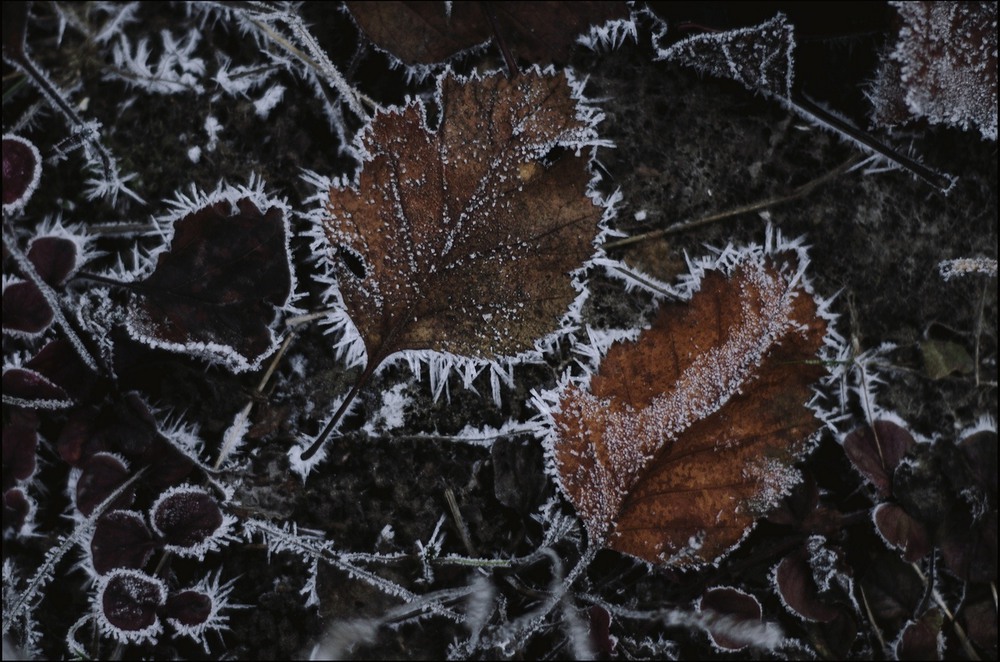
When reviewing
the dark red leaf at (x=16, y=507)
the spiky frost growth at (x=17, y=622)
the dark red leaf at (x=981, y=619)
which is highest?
the dark red leaf at (x=981, y=619)

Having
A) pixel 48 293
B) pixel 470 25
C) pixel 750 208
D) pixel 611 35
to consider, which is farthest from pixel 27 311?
pixel 750 208

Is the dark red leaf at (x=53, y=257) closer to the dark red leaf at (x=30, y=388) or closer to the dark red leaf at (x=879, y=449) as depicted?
the dark red leaf at (x=30, y=388)

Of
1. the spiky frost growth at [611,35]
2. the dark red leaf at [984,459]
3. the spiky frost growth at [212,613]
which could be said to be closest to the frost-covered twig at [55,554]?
the spiky frost growth at [212,613]

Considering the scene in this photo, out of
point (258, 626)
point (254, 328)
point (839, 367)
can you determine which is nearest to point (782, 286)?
point (839, 367)

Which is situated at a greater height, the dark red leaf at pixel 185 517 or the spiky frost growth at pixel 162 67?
the spiky frost growth at pixel 162 67

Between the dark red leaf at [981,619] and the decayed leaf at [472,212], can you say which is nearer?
the decayed leaf at [472,212]

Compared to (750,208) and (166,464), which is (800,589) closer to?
(750,208)

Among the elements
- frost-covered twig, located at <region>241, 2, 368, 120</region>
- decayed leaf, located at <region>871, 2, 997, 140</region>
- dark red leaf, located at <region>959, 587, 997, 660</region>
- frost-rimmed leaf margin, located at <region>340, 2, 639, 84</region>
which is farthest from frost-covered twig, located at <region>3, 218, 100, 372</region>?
dark red leaf, located at <region>959, 587, 997, 660</region>
